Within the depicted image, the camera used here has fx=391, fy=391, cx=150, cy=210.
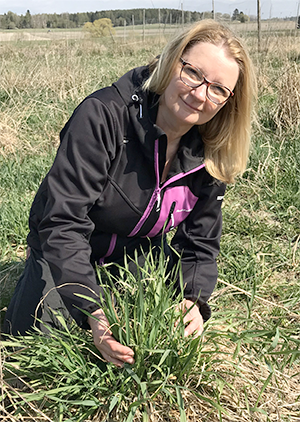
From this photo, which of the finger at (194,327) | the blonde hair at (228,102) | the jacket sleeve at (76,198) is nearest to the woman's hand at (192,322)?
the finger at (194,327)

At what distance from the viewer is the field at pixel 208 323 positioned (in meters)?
1.28

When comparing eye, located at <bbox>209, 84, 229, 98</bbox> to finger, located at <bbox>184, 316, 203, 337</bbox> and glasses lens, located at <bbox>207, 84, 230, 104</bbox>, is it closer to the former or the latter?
glasses lens, located at <bbox>207, 84, 230, 104</bbox>

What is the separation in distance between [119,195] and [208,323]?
0.63m

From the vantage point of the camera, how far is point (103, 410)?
1295 millimetres

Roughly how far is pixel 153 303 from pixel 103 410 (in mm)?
383

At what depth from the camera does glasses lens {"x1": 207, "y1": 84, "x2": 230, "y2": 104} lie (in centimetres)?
153

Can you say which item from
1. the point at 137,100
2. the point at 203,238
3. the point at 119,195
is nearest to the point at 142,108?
the point at 137,100

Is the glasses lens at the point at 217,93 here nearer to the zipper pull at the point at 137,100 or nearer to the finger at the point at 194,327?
the zipper pull at the point at 137,100

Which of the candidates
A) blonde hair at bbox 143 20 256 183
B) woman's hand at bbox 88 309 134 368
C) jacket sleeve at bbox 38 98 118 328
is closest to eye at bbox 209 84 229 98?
blonde hair at bbox 143 20 256 183

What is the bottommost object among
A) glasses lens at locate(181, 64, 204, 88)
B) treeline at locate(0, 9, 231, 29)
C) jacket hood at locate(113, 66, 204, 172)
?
jacket hood at locate(113, 66, 204, 172)

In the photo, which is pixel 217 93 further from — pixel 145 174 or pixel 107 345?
pixel 107 345

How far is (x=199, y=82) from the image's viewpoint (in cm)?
150

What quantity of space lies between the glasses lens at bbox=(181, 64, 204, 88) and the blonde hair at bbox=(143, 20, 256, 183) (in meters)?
0.05

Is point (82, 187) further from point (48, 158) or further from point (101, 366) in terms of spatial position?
point (48, 158)
